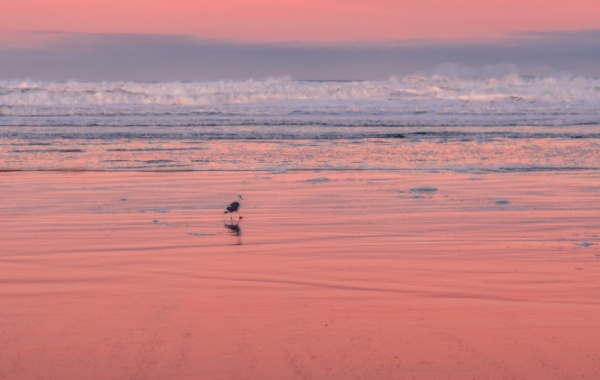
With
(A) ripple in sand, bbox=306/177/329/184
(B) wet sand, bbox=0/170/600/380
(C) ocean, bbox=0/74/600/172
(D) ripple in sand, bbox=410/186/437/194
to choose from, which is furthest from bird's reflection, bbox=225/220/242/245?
(C) ocean, bbox=0/74/600/172

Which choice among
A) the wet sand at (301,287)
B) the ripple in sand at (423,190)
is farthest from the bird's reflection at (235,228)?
the ripple in sand at (423,190)

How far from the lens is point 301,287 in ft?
18.6

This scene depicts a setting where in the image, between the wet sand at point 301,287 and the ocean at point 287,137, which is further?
the ocean at point 287,137

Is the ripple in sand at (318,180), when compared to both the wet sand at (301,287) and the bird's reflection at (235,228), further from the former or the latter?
the bird's reflection at (235,228)

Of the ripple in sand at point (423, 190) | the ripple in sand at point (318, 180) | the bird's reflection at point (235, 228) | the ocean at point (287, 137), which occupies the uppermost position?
the bird's reflection at point (235, 228)

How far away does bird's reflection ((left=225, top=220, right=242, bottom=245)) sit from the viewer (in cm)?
775

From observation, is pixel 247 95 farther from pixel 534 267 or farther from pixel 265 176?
pixel 534 267

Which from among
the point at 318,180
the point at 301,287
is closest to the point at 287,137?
the point at 318,180

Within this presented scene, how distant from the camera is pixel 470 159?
1670 cm

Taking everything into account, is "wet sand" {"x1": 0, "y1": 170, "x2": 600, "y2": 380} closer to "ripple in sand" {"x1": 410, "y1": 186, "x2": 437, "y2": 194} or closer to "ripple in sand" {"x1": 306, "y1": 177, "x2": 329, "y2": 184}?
"ripple in sand" {"x1": 410, "y1": 186, "x2": 437, "y2": 194}

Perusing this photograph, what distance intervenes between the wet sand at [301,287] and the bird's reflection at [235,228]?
0.06 metres

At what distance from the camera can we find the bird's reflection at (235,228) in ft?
25.4

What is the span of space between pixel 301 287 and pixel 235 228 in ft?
8.90

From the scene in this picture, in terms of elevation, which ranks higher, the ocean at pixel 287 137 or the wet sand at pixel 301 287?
the wet sand at pixel 301 287
